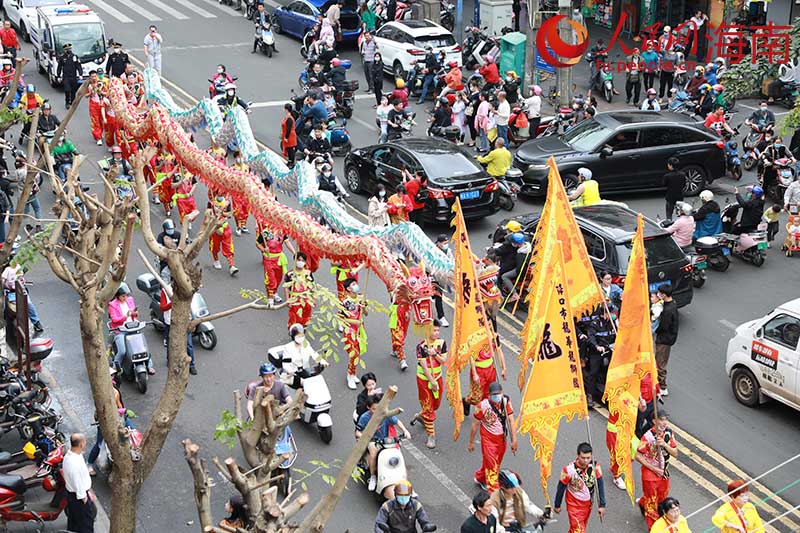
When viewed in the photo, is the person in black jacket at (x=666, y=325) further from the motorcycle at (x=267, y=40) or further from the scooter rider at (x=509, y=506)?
the motorcycle at (x=267, y=40)

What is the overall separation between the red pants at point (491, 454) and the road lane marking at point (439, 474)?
34cm

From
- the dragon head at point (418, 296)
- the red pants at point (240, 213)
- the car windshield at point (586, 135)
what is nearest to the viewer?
the dragon head at point (418, 296)

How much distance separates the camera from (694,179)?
913 inches

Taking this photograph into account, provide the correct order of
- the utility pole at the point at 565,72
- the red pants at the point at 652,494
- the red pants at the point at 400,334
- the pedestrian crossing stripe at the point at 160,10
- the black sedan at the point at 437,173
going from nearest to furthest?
the red pants at the point at 652,494 → the red pants at the point at 400,334 → the black sedan at the point at 437,173 → the utility pole at the point at 565,72 → the pedestrian crossing stripe at the point at 160,10

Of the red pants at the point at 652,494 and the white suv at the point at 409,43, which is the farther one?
the white suv at the point at 409,43

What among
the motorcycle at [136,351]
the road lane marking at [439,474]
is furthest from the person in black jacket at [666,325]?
the motorcycle at [136,351]

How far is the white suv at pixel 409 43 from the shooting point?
3081 centimetres

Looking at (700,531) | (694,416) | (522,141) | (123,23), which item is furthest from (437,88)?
(700,531)

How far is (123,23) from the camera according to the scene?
124 ft

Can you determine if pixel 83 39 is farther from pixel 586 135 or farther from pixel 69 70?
pixel 586 135

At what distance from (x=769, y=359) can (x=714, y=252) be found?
498 centimetres

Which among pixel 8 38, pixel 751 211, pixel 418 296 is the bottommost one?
pixel 751 211

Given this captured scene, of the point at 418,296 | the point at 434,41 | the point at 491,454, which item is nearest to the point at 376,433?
the point at 491,454

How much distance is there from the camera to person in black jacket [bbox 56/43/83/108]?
28.5 m
